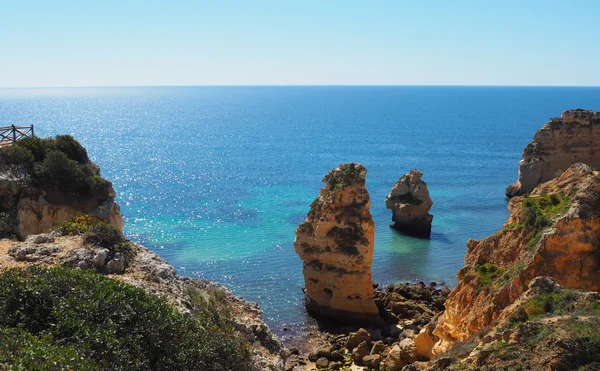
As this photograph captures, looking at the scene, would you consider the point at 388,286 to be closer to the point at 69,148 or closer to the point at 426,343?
the point at 426,343

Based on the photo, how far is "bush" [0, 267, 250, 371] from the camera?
12.1 metres

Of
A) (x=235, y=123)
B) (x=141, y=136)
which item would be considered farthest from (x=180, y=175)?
(x=235, y=123)

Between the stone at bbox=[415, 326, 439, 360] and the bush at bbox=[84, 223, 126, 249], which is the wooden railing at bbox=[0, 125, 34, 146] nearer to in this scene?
the bush at bbox=[84, 223, 126, 249]

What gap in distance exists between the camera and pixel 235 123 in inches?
6506

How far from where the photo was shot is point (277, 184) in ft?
244

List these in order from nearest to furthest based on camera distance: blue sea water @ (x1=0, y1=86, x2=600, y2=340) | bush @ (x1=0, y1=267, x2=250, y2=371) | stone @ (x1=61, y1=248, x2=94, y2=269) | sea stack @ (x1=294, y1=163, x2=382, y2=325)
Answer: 1. bush @ (x1=0, y1=267, x2=250, y2=371)
2. stone @ (x1=61, y1=248, x2=94, y2=269)
3. sea stack @ (x1=294, y1=163, x2=382, y2=325)
4. blue sea water @ (x1=0, y1=86, x2=600, y2=340)

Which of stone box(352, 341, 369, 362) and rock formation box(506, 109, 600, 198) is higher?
rock formation box(506, 109, 600, 198)

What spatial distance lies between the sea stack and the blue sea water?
2.84m

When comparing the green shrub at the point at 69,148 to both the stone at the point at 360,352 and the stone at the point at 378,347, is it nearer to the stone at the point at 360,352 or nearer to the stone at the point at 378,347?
the stone at the point at 360,352

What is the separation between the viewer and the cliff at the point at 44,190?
24.6 meters

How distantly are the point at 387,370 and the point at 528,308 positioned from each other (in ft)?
36.7

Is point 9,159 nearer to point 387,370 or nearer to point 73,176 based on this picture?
point 73,176

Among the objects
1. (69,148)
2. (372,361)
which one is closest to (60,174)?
(69,148)

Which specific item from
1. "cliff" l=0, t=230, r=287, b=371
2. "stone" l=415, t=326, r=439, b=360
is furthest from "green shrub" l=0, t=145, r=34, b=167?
"stone" l=415, t=326, r=439, b=360
